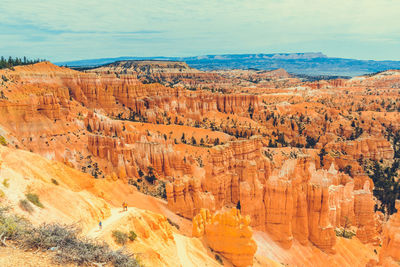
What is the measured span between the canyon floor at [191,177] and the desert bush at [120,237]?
1.3 inches

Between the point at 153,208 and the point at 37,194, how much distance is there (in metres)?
10.8

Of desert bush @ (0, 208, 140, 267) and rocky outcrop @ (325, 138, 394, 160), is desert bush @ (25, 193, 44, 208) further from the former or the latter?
rocky outcrop @ (325, 138, 394, 160)

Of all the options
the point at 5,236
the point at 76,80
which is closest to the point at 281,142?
the point at 76,80

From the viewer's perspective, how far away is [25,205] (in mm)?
9438

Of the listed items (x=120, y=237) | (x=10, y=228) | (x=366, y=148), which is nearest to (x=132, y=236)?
(x=120, y=237)

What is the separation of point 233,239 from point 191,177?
1025 cm

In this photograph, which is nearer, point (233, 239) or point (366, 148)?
point (233, 239)

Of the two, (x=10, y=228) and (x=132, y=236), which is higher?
(x=10, y=228)

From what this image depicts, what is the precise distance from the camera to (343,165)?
40.5m

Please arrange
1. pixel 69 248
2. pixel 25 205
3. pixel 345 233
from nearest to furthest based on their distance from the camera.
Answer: pixel 69 248
pixel 25 205
pixel 345 233

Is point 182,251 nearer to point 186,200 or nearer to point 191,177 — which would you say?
point 186,200

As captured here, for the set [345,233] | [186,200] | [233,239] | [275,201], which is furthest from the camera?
[345,233]

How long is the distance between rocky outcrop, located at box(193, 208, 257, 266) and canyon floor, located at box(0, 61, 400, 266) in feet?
0.16

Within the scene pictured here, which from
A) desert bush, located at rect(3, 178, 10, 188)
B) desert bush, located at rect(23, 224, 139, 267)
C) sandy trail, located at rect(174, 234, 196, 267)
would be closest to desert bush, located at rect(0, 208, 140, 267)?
desert bush, located at rect(23, 224, 139, 267)
